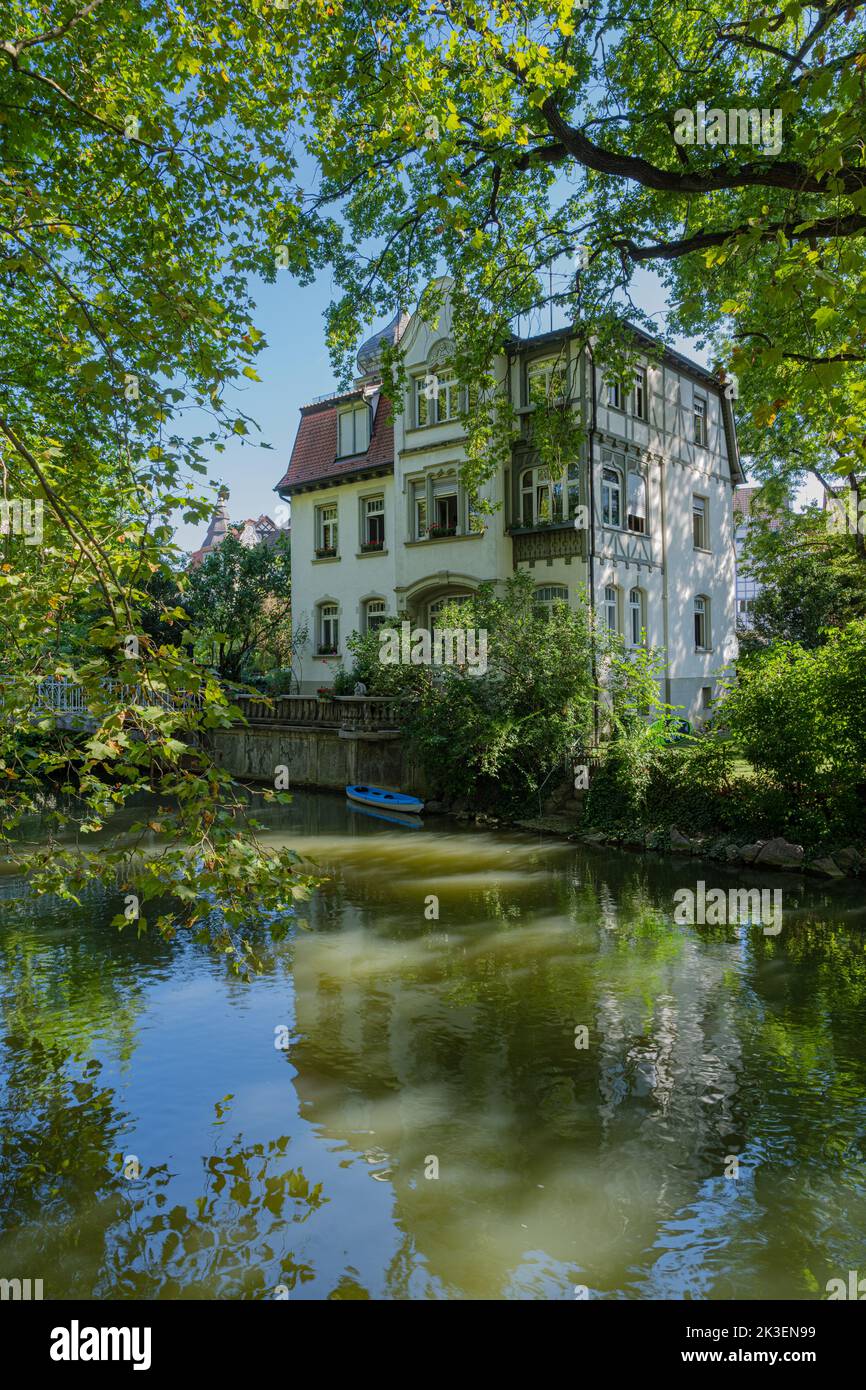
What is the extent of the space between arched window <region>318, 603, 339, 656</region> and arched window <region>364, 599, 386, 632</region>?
5.00 ft

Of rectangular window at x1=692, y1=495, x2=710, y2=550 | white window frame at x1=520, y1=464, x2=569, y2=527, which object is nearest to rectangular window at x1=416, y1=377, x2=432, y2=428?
white window frame at x1=520, y1=464, x2=569, y2=527

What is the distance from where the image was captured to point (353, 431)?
30.3m

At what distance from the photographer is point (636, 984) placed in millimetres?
9023

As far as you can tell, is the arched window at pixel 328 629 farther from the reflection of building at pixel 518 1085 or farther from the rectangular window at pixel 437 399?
the reflection of building at pixel 518 1085

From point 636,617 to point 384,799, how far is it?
1005 cm

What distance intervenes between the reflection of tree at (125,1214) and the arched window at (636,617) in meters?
21.3

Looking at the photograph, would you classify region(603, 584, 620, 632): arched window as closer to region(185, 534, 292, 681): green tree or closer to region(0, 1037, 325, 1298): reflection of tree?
region(185, 534, 292, 681): green tree

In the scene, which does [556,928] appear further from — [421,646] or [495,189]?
[421,646]

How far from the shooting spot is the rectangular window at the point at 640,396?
84.8 feet

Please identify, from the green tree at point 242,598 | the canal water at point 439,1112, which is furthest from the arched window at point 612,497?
the canal water at point 439,1112

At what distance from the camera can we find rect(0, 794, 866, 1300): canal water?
Result: 4.53m

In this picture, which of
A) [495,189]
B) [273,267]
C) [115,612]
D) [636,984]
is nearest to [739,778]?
[636,984]
